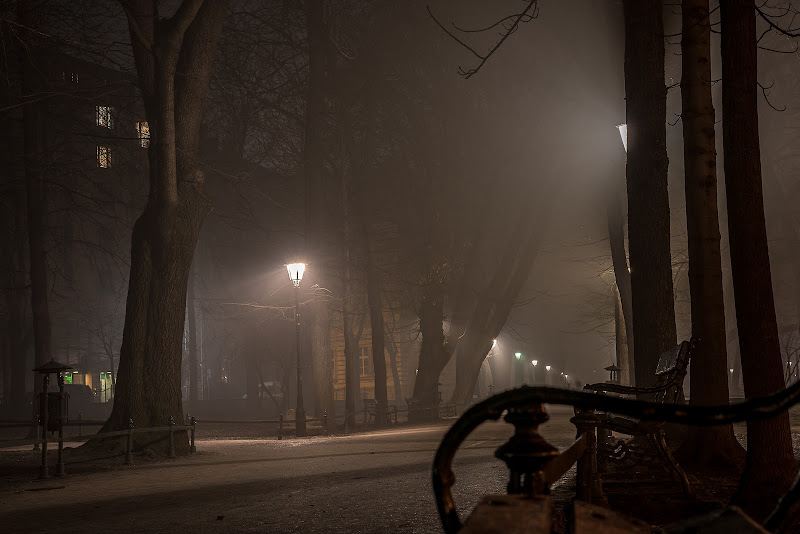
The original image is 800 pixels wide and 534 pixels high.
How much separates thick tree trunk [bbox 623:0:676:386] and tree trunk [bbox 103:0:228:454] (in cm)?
908

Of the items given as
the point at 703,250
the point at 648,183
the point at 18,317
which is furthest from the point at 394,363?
the point at 703,250

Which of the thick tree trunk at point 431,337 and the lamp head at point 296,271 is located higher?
the lamp head at point 296,271

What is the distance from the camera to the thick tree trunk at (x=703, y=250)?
875 centimetres

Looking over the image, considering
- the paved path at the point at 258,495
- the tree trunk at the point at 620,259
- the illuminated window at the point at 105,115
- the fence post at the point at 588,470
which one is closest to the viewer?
the fence post at the point at 588,470

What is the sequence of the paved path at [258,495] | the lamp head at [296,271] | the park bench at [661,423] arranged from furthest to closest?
the lamp head at [296,271] < the paved path at [258,495] < the park bench at [661,423]

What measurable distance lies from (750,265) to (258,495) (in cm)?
546

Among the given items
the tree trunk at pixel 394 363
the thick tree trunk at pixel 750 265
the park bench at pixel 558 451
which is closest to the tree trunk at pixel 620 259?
the thick tree trunk at pixel 750 265

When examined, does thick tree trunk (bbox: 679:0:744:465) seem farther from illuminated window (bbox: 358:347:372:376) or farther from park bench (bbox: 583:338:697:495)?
illuminated window (bbox: 358:347:372:376)

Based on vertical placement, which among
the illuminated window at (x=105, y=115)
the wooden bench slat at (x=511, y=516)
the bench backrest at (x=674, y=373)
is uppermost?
the illuminated window at (x=105, y=115)

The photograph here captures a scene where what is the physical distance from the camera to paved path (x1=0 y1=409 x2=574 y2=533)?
22.7ft

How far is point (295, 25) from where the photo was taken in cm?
2566

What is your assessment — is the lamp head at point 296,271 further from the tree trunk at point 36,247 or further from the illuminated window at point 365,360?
the illuminated window at point 365,360

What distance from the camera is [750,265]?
6.43 m

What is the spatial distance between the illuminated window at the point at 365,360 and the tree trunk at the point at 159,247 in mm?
36391
